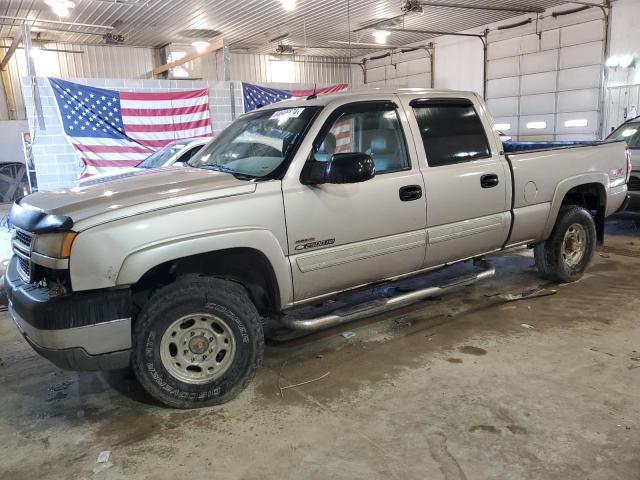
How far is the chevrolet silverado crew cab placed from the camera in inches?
113

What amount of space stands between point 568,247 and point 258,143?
367 centimetres

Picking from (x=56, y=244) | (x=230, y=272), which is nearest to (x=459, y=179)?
(x=230, y=272)

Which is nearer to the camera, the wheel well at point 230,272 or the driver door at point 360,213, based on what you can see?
the wheel well at point 230,272

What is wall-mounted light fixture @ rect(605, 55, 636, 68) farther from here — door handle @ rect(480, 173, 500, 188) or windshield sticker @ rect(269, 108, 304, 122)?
windshield sticker @ rect(269, 108, 304, 122)

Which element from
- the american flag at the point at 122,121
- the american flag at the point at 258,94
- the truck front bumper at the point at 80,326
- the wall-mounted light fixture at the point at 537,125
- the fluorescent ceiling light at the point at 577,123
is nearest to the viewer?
the truck front bumper at the point at 80,326

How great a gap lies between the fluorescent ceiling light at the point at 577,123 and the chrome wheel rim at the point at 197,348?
15.3 metres

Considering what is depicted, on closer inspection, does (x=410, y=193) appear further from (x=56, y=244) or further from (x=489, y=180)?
(x=56, y=244)

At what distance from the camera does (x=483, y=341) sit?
4223 mm

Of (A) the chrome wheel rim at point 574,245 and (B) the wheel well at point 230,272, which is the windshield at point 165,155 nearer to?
(B) the wheel well at point 230,272

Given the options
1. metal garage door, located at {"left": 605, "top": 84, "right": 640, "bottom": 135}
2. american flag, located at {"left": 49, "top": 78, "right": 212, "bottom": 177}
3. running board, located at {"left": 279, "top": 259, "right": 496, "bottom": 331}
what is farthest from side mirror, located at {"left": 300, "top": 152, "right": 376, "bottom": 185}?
metal garage door, located at {"left": 605, "top": 84, "right": 640, "bottom": 135}

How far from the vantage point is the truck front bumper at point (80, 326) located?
2822 millimetres

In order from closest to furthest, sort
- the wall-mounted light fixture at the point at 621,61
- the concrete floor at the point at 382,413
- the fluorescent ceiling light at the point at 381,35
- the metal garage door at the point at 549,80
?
1. the concrete floor at the point at 382,413
2. the wall-mounted light fixture at the point at 621,61
3. the metal garage door at the point at 549,80
4. the fluorescent ceiling light at the point at 381,35

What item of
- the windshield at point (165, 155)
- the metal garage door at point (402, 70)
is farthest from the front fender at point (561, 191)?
the metal garage door at point (402, 70)

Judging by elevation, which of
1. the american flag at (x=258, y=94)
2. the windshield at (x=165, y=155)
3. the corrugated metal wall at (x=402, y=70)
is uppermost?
the corrugated metal wall at (x=402, y=70)
